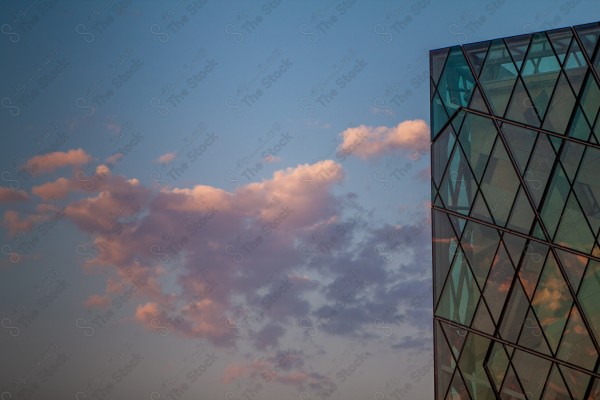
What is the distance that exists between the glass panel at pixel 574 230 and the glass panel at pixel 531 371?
18.6ft

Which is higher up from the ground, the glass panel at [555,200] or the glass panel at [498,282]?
the glass panel at [555,200]

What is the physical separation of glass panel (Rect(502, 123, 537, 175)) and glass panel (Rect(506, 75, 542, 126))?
1.54 feet

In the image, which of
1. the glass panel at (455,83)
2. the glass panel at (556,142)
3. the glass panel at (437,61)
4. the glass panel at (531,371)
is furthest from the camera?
the glass panel at (437,61)

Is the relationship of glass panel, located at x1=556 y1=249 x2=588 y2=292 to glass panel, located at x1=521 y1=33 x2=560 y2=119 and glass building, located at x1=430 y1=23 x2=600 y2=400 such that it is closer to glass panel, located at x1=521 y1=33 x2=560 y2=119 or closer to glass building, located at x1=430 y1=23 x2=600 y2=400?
glass building, located at x1=430 y1=23 x2=600 y2=400

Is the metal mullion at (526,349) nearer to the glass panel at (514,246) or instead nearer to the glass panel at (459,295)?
the glass panel at (459,295)

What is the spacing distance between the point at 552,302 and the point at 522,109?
9.78 meters

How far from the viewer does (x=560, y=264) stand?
33.0 meters

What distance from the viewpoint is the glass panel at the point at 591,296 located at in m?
31.8

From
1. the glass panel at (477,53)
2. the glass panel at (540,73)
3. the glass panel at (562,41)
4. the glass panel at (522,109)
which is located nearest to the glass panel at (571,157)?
the glass panel at (522,109)

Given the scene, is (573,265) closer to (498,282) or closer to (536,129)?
(498,282)

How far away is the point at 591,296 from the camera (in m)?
32.1

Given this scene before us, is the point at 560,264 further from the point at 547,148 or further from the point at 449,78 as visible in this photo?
the point at 449,78

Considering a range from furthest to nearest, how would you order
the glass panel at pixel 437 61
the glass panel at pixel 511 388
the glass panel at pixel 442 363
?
the glass panel at pixel 437 61
the glass panel at pixel 442 363
the glass panel at pixel 511 388

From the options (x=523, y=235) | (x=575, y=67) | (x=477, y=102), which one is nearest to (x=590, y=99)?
(x=575, y=67)
